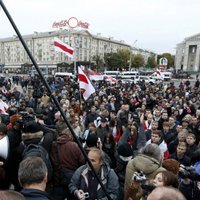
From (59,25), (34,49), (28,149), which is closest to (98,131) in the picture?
(28,149)

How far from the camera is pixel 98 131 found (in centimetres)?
521

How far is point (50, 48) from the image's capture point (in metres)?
85.2

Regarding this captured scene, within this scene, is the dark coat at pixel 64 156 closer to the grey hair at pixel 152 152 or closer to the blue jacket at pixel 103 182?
the blue jacket at pixel 103 182

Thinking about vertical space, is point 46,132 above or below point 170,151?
above

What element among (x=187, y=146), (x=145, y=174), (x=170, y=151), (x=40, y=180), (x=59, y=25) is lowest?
(x=170, y=151)

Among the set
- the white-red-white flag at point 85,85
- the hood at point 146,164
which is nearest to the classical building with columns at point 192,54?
the white-red-white flag at point 85,85

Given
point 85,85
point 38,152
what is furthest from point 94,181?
point 85,85

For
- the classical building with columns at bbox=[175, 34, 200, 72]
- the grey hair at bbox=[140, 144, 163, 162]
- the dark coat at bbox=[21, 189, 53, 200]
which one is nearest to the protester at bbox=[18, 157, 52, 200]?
the dark coat at bbox=[21, 189, 53, 200]

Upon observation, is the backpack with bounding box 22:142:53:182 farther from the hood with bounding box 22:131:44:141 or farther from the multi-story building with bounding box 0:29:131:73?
the multi-story building with bounding box 0:29:131:73

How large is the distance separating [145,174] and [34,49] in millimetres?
97479

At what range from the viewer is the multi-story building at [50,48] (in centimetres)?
8031

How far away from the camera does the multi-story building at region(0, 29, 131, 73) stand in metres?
80.3

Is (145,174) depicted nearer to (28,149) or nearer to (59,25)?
(28,149)

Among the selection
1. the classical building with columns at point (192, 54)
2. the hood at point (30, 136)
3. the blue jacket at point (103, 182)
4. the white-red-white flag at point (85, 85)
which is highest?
the classical building with columns at point (192, 54)
